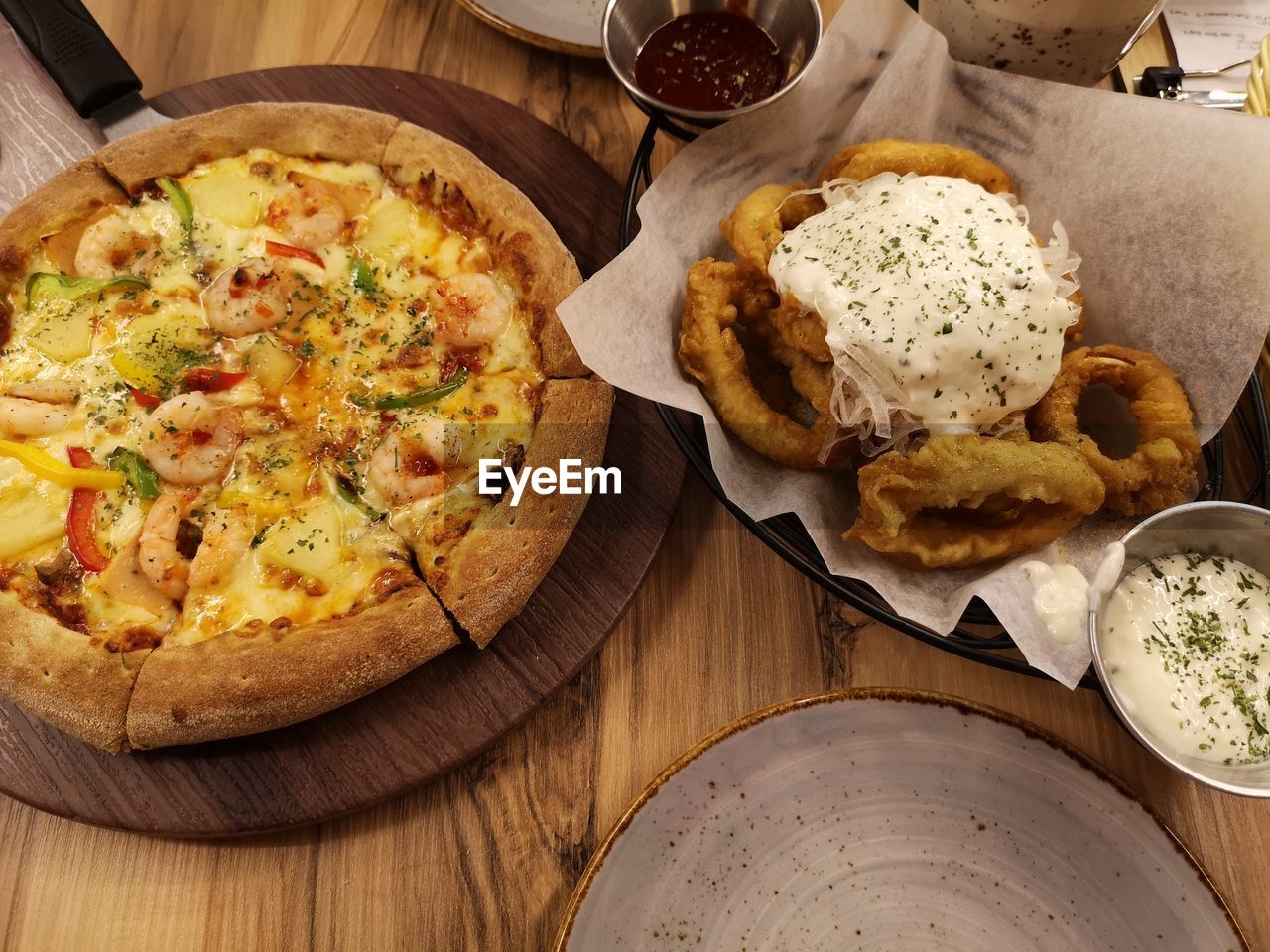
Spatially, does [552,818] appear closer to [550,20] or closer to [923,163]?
[923,163]

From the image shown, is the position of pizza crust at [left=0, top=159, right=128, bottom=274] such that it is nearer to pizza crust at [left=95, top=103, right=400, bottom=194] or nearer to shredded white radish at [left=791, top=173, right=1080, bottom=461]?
pizza crust at [left=95, top=103, right=400, bottom=194]

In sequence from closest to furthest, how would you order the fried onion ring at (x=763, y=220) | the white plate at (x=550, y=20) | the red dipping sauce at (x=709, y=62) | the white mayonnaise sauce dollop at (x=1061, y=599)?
1. the white mayonnaise sauce dollop at (x=1061, y=599)
2. the fried onion ring at (x=763, y=220)
3. the red dipping sauce at (x=709, y=62)
4. the white plate at (x=550, y=20)

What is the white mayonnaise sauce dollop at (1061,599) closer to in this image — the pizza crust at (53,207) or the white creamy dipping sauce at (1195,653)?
the white creamy dipping sauce at (1195,653)

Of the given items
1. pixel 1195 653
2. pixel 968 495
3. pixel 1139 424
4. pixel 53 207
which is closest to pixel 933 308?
pixel 968 495

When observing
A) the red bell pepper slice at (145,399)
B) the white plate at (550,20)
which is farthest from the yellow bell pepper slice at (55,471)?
the white plate at (550,20)

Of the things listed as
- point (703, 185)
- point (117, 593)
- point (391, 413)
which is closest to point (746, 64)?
point (703, 185)

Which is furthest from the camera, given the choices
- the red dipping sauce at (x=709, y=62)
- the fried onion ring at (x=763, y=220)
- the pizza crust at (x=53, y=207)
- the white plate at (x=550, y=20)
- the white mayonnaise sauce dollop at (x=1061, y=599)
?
the white plate at (x=550, y=20)

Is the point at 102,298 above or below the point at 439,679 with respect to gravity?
above

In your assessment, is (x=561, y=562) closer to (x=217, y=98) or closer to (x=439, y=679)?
(x=439, y=679)
